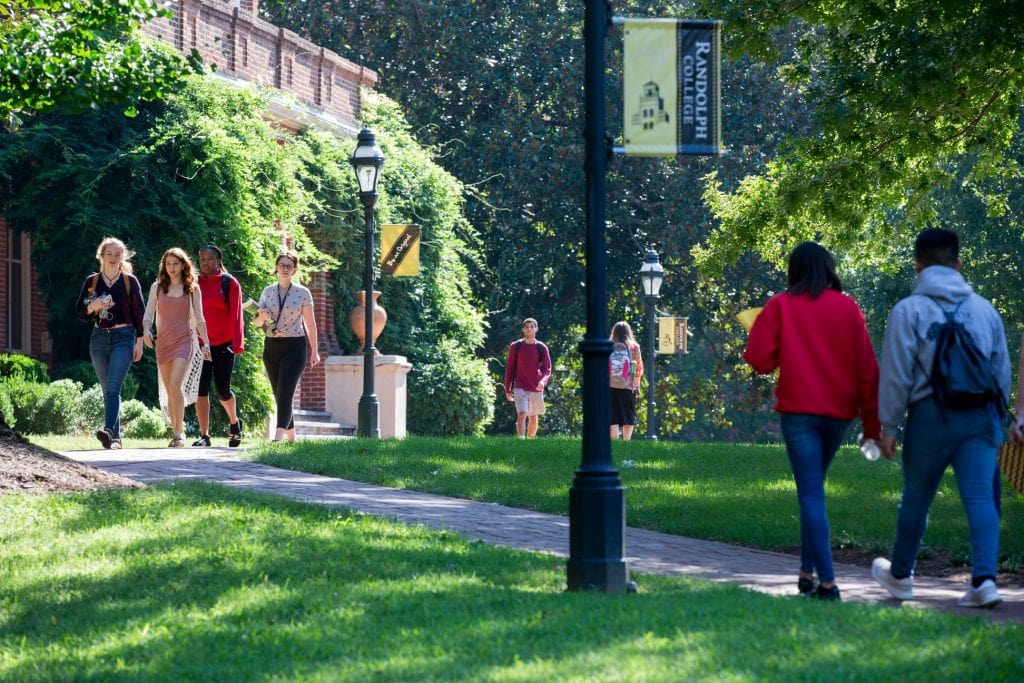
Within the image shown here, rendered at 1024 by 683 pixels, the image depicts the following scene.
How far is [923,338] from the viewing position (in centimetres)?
762

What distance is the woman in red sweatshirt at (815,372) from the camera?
A: 24.6 ft

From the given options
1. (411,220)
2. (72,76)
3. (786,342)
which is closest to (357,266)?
(411,220)

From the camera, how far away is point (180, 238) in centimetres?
2131

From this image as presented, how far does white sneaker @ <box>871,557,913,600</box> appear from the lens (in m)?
7.84

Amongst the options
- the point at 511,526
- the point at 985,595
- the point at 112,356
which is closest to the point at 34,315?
the point at 112,356

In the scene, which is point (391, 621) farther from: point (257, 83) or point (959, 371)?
point (257, 83)

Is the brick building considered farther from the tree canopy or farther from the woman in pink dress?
the tree canopy

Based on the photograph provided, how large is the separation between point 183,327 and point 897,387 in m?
8.58

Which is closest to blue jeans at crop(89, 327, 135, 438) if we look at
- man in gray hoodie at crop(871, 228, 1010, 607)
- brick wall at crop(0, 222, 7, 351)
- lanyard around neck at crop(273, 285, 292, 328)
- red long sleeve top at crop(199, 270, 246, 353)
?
red long sleeve top at crop(199, 270, 246, 353)

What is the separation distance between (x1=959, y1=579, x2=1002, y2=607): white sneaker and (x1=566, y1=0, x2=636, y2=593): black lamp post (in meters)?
1.76

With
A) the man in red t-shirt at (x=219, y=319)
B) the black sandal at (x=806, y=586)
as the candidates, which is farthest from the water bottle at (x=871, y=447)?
the man in red t-shirt at (x=219, y=319)

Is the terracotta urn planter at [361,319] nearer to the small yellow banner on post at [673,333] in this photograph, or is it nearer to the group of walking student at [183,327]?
the small yellow banner on post at [673,333]

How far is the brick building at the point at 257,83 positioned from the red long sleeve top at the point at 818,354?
15.5 meters

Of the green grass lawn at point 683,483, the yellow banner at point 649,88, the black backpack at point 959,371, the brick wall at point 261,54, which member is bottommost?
the green grass lawn at point 683,483
